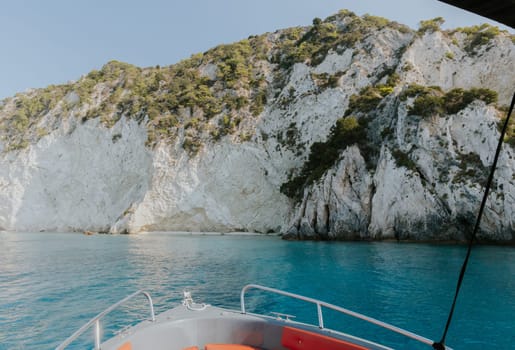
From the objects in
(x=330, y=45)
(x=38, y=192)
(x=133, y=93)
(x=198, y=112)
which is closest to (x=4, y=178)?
(x=38, y=192)

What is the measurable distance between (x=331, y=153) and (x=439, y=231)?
15.2m

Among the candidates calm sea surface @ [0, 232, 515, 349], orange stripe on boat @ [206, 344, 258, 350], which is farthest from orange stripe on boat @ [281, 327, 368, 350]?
calm sea surface @ [0, 232, 515, 349]

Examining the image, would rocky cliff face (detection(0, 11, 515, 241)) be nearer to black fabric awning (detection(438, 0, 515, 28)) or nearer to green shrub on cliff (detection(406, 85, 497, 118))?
green shrub on cliff (detection(406, 85, 497, 118))

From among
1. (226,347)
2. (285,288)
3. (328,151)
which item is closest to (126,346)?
(226,347)

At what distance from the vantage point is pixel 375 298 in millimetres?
11398

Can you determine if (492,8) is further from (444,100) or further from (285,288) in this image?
(444,100)

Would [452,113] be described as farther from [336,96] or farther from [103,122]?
[103,122]

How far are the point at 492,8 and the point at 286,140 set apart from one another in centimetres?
4774

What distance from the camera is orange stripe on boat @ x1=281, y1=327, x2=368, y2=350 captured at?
172 inches

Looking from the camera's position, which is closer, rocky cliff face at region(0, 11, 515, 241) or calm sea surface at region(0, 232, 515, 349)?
calm sea surface at region(0, 232, 515, 349)

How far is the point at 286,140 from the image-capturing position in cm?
4975

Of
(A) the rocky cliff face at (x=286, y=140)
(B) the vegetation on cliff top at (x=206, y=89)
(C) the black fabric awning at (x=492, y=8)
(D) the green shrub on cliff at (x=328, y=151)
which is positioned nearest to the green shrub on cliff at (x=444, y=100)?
(A) the rocky cliff face at (x=286, y=140)

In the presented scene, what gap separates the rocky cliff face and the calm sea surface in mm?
10813

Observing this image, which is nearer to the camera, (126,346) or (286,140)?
(126,346)
